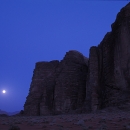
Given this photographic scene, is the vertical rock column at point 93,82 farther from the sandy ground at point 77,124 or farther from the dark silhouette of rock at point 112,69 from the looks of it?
the sandy ground at point 77,124

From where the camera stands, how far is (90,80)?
39719 mm

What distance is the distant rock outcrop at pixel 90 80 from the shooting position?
1404 inches

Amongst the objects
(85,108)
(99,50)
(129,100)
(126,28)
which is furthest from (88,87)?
(126,28)

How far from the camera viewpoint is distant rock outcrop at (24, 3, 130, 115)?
35669 mm

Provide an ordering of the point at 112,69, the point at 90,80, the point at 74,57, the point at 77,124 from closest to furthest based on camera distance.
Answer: the point at 77,124 < the point at 112,69 < the point at 90,80 < the point at 74,57

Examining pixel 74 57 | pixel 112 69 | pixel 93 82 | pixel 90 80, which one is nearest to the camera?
pixel 112 69

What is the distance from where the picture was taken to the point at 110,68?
3772 centimetres

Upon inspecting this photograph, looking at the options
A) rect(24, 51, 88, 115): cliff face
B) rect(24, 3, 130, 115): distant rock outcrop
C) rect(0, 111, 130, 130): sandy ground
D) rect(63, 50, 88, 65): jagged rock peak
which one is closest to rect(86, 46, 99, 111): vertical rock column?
rect(24, 3, 130, 115): distant rock outcrop

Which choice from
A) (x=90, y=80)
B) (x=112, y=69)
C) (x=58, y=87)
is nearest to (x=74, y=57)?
(x=58, y=87)

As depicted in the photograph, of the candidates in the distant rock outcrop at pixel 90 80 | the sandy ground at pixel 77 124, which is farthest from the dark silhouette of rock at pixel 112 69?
the sandy ground at pixel 77 124

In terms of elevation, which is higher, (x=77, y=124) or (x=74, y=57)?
(x=74, y=57)

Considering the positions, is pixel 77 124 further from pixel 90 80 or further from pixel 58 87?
pixel 58 87

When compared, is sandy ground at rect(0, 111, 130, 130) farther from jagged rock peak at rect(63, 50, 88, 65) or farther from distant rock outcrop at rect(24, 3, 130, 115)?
jagged rock peak at rect(63, 50, 88, 65)

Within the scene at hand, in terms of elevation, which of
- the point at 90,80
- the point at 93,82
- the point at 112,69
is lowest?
the point at 93,82
